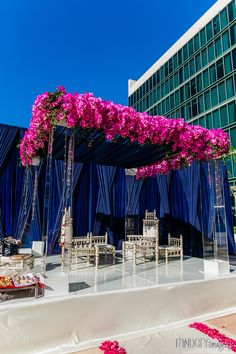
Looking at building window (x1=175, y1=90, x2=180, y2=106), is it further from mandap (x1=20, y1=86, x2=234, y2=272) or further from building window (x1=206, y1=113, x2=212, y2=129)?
mandap (x1=20, y1=86, x2=234, y2=272)

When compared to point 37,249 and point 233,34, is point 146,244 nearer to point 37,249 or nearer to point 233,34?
point 37,249

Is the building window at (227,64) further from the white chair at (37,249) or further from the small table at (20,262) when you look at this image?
the small table at (20,262)

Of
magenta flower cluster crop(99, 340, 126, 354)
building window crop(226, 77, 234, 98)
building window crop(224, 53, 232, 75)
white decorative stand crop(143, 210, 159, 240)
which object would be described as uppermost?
building window crop(224, 53, 232, 75)

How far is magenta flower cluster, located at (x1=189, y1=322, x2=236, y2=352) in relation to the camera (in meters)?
2.78

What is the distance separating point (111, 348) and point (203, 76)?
58.0ft

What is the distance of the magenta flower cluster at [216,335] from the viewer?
109 inches

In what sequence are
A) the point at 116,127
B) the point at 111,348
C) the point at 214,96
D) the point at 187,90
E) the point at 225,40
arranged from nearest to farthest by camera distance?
the point at 111,348, the point at 116,127, the point at 225,40, the point at 214,96, the point at 187,90

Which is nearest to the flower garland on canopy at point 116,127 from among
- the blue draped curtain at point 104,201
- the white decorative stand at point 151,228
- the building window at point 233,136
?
the white decorative stand at point 151,228

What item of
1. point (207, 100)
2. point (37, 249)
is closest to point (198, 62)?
point (207, 100)

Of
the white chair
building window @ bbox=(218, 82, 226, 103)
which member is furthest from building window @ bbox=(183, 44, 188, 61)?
the white chair

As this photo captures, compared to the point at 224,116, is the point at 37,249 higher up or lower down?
lower down

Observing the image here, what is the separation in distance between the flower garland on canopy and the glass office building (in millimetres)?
8703

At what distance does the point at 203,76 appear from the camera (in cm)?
1723

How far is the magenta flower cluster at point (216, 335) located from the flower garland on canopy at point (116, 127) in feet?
8.77
